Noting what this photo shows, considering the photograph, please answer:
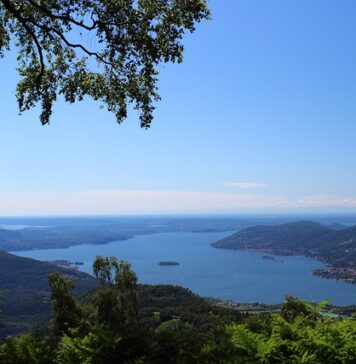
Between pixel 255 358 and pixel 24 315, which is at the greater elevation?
pixel 255 358

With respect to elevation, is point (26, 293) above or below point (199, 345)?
below

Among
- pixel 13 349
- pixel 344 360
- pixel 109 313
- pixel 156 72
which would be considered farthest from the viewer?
pixel 109 313

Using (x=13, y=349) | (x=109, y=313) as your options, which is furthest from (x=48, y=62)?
(x=109, y=313)

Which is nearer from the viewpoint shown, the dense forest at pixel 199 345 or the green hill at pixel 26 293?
the dense forest at pixel 199 345

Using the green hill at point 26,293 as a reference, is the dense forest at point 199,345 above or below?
above

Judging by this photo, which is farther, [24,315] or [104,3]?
[24,315]

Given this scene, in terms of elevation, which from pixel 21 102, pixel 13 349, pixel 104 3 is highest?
pixel 104 3

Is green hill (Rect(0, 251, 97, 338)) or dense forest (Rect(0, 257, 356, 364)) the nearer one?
dense forest (Rect(0, 257, 356, 364))

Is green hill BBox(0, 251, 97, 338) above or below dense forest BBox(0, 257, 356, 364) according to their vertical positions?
below

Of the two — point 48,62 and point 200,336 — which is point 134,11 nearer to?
point 48,62

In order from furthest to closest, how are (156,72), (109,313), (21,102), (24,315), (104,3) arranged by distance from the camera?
(24,315)
(109,313)
(21,102)
(156,72)
(104,3)

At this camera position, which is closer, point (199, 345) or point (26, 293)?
point (199, 345)
